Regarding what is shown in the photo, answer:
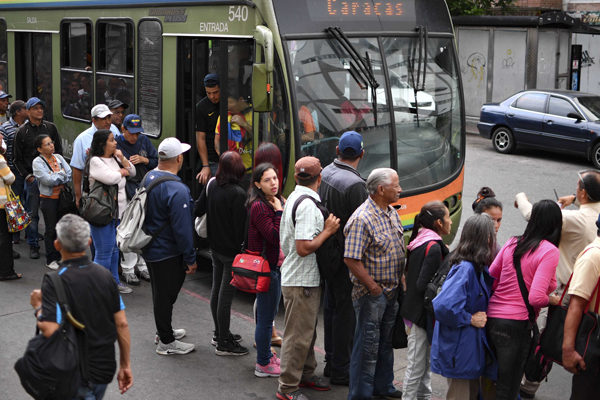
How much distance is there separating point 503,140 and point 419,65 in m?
10.5

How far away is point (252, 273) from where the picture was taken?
6.17 m

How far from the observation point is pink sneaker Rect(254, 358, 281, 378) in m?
6.49

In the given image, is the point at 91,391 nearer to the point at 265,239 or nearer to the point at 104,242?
the point at 265,239

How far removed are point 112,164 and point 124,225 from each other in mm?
1499

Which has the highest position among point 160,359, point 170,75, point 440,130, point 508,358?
point 170,75

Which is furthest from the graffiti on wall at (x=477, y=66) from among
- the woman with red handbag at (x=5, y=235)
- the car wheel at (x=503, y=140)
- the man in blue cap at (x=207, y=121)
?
the woman with red handbag at (x=5, y=235)

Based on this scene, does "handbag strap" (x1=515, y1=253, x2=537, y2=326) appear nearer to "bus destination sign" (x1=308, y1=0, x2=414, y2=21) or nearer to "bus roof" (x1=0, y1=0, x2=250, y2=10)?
"bus destination sign" (x1=308, y1=0, x2=414, y2=21)

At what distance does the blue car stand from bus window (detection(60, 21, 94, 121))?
10.1 m

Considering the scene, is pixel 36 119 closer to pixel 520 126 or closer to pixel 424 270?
pixel 424 270

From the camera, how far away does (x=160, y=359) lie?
6840 millimetres

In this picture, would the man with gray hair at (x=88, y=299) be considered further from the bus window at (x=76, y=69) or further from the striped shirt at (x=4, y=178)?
the bus window at (x=76, y=69)

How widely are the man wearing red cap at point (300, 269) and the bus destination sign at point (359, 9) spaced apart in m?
2.32

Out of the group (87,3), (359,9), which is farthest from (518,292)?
(87,3)

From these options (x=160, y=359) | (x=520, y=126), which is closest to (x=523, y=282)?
(x=160, y=359)
